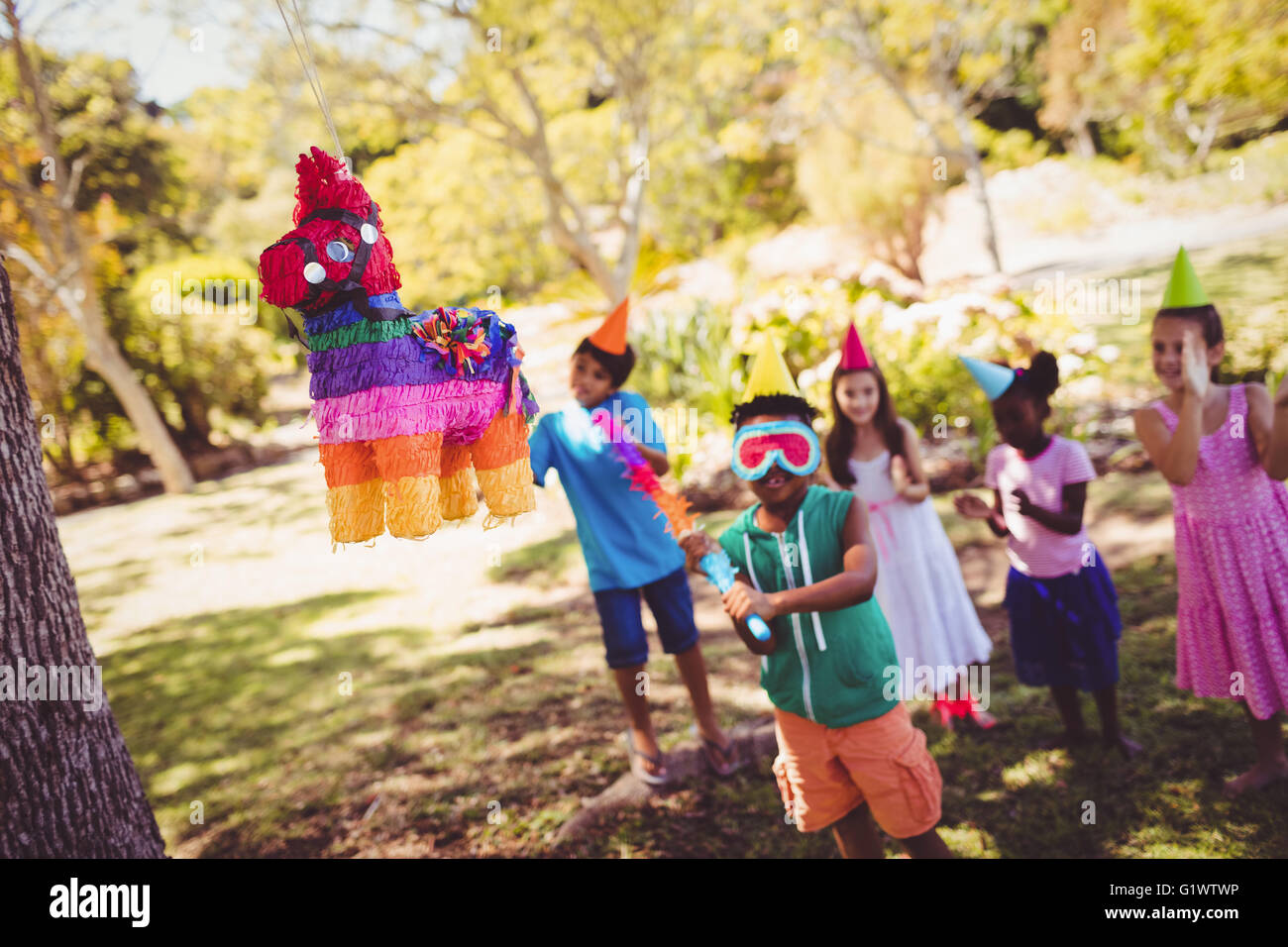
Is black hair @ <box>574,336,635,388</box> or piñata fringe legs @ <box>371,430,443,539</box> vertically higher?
black hair @ <box>574,336,635,388</box>

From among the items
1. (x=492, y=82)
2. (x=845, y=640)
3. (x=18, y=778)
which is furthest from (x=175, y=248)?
(x=845, y=640)

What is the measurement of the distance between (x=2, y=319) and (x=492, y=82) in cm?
629

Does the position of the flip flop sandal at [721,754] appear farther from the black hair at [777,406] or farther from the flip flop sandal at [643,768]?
the black hair at [777,406]

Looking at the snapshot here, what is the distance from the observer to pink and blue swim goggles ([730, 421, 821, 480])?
1.58 metres

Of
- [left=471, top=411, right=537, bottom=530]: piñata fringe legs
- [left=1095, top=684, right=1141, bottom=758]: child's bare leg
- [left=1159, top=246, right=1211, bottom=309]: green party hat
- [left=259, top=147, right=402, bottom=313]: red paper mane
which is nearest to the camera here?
[left=259, top=147, right=402, bottom=313]: red paper mane

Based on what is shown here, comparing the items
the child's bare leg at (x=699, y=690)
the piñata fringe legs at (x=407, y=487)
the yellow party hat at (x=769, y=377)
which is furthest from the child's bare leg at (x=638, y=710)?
the piñata fringe legs at (x=407, y=487)

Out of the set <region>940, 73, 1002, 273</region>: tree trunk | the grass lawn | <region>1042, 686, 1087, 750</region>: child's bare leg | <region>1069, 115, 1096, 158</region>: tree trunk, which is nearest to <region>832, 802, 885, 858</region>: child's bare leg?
the grass lawn

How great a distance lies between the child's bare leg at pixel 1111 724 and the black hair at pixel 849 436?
3.07 ft

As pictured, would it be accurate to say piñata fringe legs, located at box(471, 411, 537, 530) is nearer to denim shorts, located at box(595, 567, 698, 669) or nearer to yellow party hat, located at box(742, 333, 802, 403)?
yellow party hat, located at box(742, 333, 802, 403)

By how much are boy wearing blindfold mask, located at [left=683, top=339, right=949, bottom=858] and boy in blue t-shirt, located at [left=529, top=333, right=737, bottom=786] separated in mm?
515

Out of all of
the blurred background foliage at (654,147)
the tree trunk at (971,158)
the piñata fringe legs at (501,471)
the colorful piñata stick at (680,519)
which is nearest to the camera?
the piñata fringe legs at (501,471)

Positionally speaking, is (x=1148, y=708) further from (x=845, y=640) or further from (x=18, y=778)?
(x=18, y=778)

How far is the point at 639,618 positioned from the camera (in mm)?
2451

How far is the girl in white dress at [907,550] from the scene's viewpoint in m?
2.52
